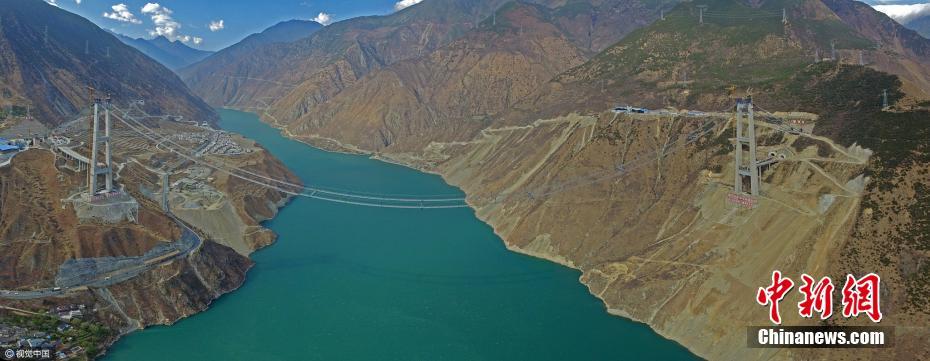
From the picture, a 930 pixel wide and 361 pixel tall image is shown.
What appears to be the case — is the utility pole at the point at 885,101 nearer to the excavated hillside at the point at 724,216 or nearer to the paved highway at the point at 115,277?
the excavated hillside at the point at 724,216

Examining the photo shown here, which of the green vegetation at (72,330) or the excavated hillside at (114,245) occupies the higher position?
the excavated hillside at (114,245)

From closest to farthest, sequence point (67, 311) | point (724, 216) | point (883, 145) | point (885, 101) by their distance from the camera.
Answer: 1. point (67, 311)
2. point (883, 145)
3. point (885, 101)
4. point (724, 216)

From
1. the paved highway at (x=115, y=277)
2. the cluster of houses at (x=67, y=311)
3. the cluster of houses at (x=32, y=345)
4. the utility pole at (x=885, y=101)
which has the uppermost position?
the utility pole at (x=885, y=101)

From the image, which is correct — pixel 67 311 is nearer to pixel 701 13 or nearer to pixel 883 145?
pixel 883 145

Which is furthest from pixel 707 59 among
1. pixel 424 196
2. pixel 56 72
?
pixel 56 72

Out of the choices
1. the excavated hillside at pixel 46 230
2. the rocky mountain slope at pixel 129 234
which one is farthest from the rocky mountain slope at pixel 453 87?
the excavated hillside at pixel 46 230

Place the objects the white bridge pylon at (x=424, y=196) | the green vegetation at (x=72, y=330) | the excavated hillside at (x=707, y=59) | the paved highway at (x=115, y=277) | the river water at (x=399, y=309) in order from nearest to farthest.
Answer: the green vegetation at (x=72, y=330) < the river water at (x=399, y=309) < the paved highway at (x=115, y=277) < the white bridge pylon at (x=424, y=196) < the excavated hillside at (x=707, y=59)
